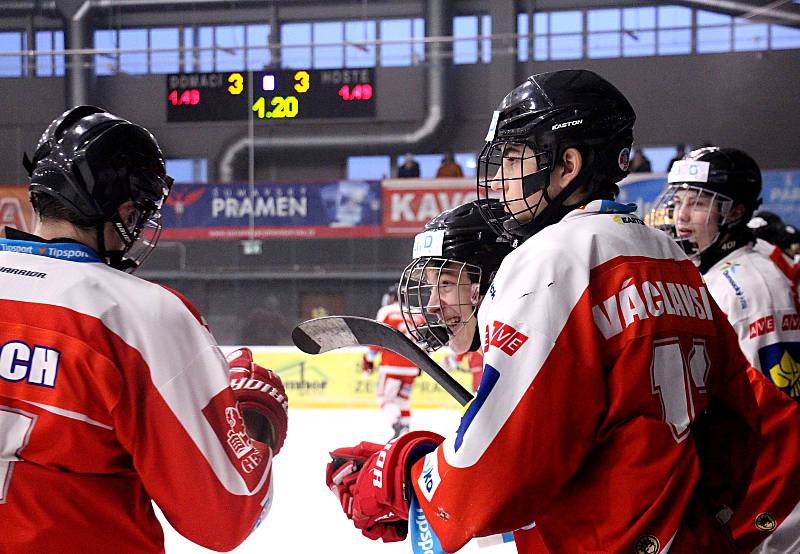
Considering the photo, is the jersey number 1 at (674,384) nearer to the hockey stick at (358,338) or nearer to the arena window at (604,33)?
the hockey stick at (358,338)

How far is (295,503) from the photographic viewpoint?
3.68 meters

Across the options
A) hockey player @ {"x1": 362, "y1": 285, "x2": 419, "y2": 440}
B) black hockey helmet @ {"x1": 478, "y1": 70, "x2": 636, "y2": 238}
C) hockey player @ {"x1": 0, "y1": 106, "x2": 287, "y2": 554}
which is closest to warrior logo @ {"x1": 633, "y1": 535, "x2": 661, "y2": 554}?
black hockey helmet @ {"x1": 478, "y1": 70, "x2": 636, "y2": 238}

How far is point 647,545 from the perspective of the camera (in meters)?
0.93

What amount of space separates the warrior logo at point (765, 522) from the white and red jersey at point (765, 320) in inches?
20.5

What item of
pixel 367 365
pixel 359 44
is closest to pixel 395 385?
pixel 367 365

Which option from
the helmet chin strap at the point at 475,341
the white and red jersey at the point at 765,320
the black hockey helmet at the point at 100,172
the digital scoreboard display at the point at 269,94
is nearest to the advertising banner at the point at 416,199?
the digital scoreboard display at the point at 269,94

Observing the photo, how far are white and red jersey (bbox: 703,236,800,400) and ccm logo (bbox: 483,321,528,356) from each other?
1.28 m

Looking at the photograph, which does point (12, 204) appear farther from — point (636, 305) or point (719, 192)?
point (636, 305)

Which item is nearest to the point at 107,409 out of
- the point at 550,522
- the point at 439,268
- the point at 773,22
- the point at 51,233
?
the point at 51,233

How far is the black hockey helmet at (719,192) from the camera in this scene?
2.21 meters

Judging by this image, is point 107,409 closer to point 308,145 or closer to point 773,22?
point 308,145

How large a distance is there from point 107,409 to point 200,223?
5.38m

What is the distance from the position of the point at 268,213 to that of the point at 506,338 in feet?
18.0

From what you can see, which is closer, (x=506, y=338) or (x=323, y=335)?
(x=506, y=338)
